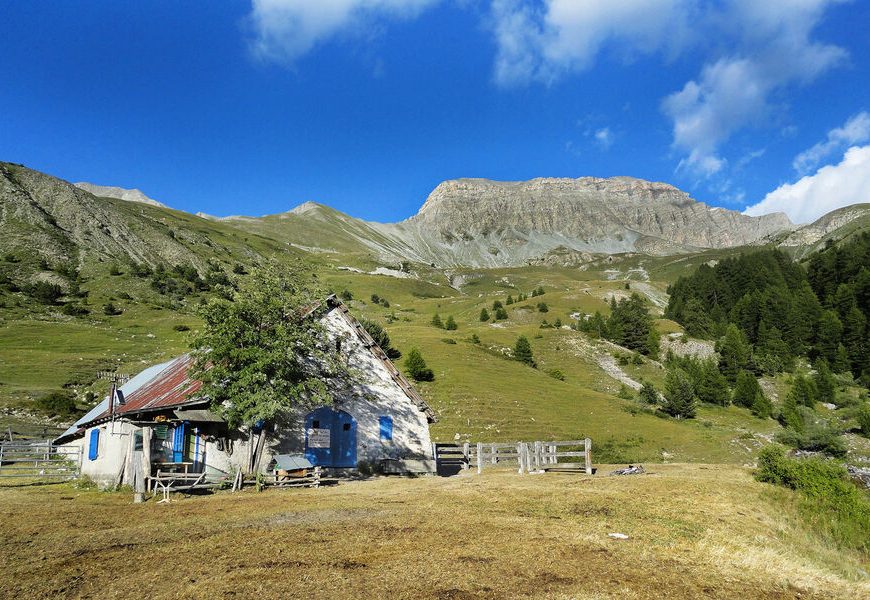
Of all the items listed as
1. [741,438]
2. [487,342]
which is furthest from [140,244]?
[741,438]

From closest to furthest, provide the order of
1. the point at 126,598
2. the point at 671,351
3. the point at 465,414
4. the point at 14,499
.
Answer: the point at 126,598 < the point at 14,499 < the point at 465,414 < the point at 671,351

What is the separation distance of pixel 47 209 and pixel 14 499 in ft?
418

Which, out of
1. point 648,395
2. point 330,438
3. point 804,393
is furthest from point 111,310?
point 804,393

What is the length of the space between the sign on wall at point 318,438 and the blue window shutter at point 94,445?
1162 cm

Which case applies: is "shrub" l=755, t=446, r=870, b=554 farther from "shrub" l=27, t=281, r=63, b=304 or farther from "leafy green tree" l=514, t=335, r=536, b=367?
"shrub" l=27, t=281, r=63, b=304

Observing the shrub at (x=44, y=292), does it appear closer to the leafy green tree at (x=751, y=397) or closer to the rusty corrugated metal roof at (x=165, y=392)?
the rusty corrugated metal roof at (x=165, y=392)

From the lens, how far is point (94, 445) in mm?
27016

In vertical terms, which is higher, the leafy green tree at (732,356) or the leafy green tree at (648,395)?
the leafy green tree at (732,356)

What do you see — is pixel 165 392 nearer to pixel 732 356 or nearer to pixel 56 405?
pixel 56 405

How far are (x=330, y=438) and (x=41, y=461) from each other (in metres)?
15.8

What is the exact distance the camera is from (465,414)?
49.4 metres

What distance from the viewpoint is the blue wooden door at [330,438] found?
2428cm

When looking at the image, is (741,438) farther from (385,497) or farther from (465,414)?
(385,497)

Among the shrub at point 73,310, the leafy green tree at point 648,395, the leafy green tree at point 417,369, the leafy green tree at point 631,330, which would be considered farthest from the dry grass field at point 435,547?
the leafy green tree at point 631,330
